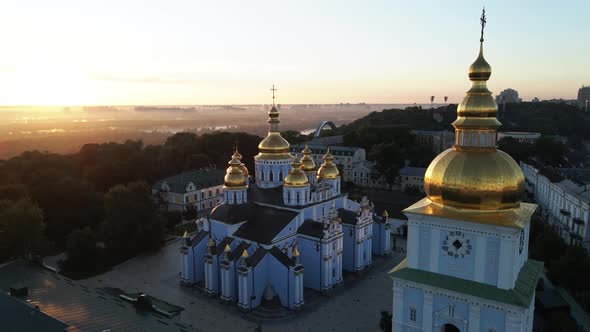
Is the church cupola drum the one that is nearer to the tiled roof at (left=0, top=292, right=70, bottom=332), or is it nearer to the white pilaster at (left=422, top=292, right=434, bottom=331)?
the tiled roof at (left=0, top=292, right=70, bottom=332)

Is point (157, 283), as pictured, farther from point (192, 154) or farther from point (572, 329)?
point (192, 154)

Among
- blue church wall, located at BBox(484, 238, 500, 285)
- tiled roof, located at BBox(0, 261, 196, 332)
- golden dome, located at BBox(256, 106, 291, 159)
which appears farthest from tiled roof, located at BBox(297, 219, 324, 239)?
blue church wall, located at BBox(484, 238, 500, 285)

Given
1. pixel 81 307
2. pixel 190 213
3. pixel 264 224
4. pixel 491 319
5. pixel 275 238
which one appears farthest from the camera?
pixel 190 213

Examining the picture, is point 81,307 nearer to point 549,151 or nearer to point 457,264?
point 457,264

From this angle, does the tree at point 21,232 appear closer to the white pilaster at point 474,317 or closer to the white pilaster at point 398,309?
the white pilaster at point 398,309

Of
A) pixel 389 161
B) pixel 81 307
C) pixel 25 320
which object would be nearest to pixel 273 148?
pixel 81 307

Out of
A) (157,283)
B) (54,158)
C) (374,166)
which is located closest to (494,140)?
(157,283)

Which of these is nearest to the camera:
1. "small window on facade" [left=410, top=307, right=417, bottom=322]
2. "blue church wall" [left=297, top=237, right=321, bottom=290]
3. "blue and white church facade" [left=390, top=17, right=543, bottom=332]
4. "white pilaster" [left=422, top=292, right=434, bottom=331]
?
"blue and white church facade" [left=390, top=17, right=543, bottom=332]
